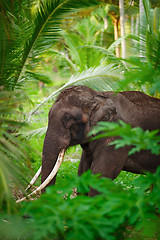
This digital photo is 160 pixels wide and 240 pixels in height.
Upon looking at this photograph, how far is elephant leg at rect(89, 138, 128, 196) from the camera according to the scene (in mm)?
4191

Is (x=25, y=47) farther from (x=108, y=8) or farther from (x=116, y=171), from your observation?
(x=108, y=8)

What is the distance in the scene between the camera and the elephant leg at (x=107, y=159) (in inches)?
165

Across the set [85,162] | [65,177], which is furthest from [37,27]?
[65,177]

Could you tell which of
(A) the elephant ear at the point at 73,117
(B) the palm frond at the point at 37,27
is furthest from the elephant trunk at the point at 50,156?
(B) the palm frond at the point at 37,27

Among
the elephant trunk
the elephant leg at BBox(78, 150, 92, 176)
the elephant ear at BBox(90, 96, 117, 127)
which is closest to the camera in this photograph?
the elephant trunk

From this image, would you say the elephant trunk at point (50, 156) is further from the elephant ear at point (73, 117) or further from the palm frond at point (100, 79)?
the palm frond at point (100, 79)

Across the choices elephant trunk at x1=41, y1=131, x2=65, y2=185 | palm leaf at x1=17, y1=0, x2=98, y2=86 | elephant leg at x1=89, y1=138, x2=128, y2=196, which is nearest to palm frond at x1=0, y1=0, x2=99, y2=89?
palm leaf at x1=17, y1=0, x2=98, y2=86

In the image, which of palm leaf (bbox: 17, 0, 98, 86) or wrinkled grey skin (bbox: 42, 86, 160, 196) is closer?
wrinkled grey skin (bbox: 42, 86, 160, 196)

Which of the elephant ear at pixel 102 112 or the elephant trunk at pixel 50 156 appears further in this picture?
the elephant ear at pixel 102 112

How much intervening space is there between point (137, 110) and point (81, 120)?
0.73 metres

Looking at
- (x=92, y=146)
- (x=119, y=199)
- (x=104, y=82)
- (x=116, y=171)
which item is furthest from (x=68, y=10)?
(x=119, y=199)

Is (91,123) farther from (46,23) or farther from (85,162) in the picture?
(46,23)

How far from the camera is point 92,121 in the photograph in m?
4.26

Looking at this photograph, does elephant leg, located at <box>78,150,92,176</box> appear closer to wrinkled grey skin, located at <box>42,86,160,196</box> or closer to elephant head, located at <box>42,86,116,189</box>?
wrinkled grey skin, located at <box>42,86,160,196</box>
